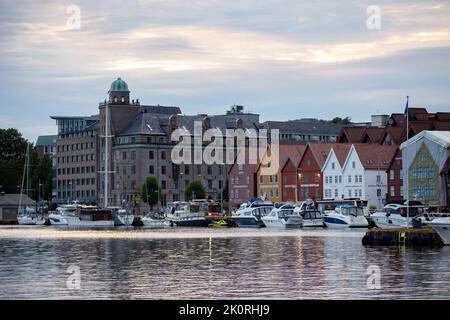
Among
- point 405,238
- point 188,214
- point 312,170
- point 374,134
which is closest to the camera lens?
point 405,238

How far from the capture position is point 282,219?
491ft

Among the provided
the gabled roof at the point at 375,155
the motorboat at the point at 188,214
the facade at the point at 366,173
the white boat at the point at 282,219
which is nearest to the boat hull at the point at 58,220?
the motorboat at the point at 188,214

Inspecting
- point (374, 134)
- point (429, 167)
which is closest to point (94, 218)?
point (374, 134)

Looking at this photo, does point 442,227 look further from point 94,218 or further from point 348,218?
point 94,218

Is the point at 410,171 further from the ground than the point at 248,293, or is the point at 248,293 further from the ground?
the point at 410,171

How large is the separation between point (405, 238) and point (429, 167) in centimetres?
6460

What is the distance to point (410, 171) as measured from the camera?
509 ft

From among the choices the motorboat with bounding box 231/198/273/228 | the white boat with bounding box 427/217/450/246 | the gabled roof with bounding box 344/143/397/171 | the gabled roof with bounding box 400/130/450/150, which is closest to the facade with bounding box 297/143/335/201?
the gabled roof with bounding box 344/143/397/171

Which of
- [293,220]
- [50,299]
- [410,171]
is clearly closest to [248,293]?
[50,299]

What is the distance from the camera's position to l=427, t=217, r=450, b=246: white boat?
8244 cm
